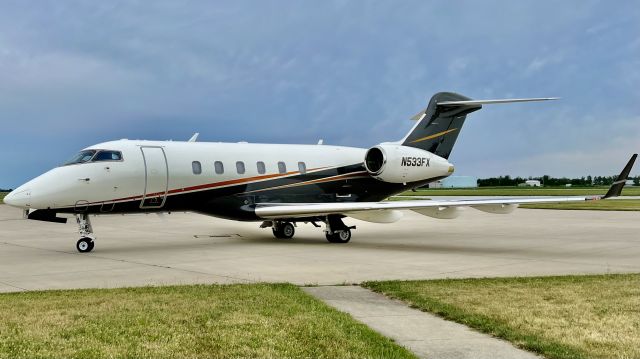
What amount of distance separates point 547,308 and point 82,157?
11643 millimetres

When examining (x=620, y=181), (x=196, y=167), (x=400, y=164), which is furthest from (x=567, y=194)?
(x=196, y=167)

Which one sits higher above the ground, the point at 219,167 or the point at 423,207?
the point at 219,167

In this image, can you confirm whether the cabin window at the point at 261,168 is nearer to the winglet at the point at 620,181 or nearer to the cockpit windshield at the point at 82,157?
the cockpit windshield at the point at 82,157

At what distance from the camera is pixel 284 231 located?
742 inches

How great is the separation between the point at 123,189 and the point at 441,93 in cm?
1068

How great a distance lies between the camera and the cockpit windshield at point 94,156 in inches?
583

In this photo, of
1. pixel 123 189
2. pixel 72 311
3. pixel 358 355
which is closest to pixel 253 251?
pixel 123 189

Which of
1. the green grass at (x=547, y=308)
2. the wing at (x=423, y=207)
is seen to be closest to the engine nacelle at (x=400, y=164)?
the wing at (x=423, y=207)

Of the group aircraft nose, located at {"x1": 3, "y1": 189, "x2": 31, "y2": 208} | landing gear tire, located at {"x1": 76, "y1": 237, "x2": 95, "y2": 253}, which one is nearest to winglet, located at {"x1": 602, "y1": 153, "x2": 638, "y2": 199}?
landing gear tire, located at {"x1": 76, "y1": 237, "x2": 95, "y2": 253}

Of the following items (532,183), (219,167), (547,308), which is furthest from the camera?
(532,183)

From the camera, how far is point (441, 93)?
2008cm

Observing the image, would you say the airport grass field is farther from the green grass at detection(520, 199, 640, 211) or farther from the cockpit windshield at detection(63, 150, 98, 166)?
the cockpit windshield at detection(63, 150, 98, 166)

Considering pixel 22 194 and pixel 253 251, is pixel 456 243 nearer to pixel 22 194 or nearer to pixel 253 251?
pixel 253 251

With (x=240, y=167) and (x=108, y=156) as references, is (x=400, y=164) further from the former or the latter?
(x=108, y=156)
